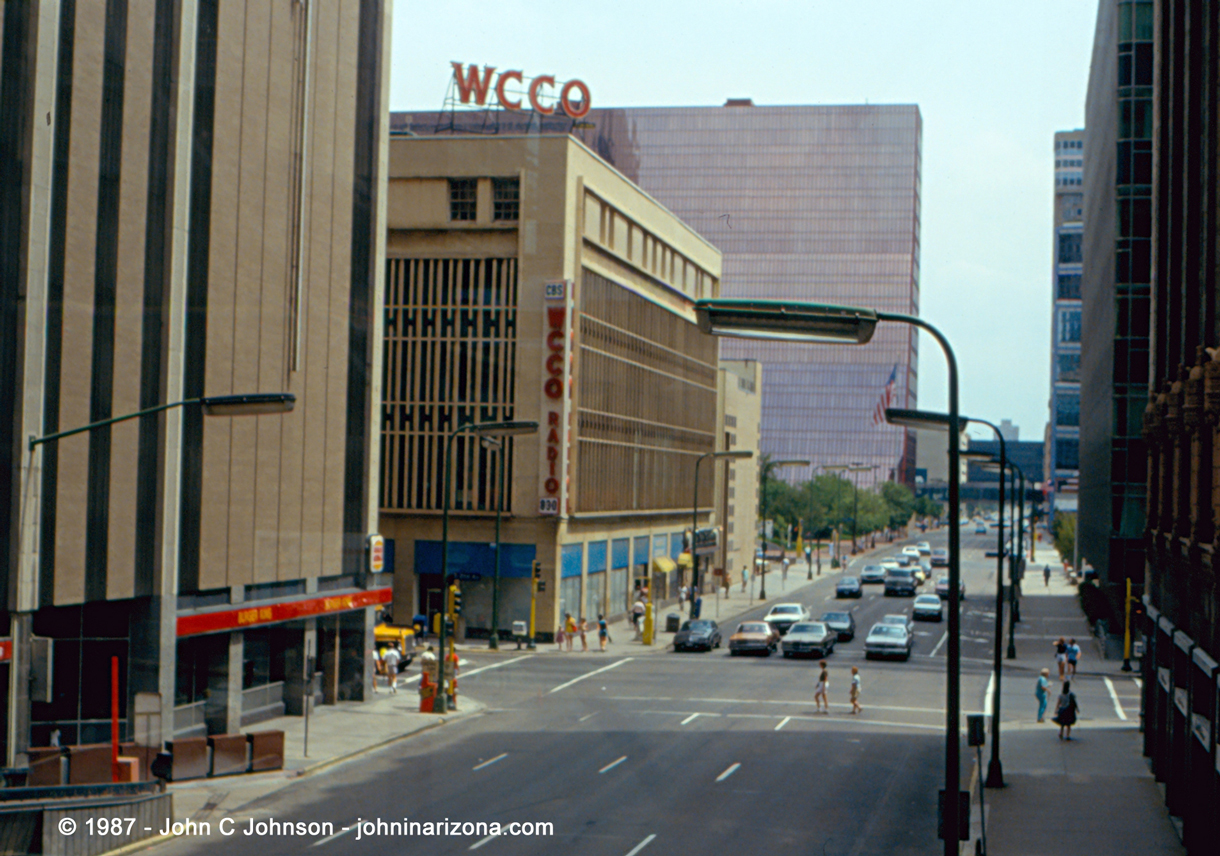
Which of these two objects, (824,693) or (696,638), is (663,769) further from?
(696,638)

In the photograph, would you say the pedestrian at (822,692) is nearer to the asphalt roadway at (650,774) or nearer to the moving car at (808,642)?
the asphalt roadway at (650,774)

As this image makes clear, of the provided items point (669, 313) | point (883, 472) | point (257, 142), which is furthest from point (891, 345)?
point (257, 142)

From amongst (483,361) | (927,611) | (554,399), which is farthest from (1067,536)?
(483,361)

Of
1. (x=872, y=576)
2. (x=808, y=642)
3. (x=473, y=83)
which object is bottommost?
(x=872, y=576)

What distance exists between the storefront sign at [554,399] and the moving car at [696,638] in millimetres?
7977

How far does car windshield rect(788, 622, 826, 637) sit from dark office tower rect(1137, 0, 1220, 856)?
65.4 ft

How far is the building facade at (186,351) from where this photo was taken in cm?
2500

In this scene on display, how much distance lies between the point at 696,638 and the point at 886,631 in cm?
808

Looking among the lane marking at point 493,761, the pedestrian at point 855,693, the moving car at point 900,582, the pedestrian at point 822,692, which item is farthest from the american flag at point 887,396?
the lane marking at point 493,761

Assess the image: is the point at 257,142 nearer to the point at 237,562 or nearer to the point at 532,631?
the point at 237,562

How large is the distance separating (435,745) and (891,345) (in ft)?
190

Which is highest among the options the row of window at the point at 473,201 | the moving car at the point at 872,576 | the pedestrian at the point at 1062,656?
the row of window at the point at 473,201

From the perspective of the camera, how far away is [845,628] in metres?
60.0

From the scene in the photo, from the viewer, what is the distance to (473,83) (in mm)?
62250
